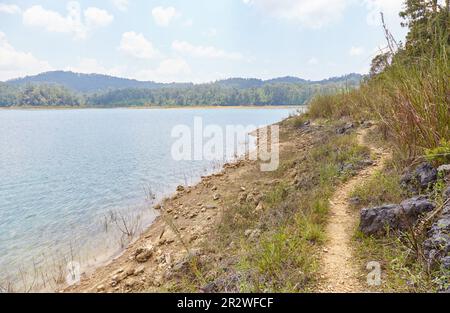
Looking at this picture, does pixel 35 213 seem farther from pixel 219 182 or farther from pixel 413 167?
pixel 413 167

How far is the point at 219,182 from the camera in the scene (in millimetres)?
11281

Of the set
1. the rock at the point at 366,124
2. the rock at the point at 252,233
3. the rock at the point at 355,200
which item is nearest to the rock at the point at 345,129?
the rock at the point at 366,124

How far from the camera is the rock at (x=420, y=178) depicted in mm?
4323

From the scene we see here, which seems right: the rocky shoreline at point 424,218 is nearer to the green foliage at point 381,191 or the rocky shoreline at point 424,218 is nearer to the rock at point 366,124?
the green foliage at point 381,191

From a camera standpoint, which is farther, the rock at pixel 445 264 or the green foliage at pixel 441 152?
the green foliage at pixel 441 152

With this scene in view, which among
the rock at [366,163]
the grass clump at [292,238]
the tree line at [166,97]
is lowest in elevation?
the grass clump at [292,238]

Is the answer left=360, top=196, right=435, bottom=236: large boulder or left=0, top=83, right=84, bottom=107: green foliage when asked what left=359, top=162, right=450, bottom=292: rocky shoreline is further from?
left=0, top=83, right=84, bottom=107: green foliage

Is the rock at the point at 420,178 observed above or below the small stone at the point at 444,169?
below

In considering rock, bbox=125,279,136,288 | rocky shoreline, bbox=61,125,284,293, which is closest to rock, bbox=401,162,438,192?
Result: rocky shoreline, bbox=61,125,284,293

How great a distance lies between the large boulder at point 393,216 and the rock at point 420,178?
0.52 metres

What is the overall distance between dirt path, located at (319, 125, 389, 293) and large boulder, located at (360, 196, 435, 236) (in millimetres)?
344

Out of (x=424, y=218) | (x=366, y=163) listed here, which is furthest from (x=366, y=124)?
(x=424, y=218)

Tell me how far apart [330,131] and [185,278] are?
11600 millimetres

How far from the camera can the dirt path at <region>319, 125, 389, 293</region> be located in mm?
3252
